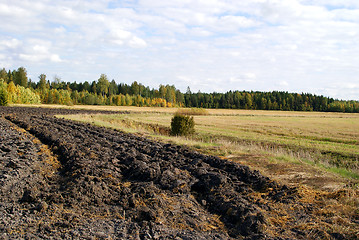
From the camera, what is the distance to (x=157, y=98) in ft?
431

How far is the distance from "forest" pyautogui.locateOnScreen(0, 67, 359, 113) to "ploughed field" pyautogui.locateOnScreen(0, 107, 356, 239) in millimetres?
105437

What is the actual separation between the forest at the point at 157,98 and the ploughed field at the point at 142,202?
4151 inches

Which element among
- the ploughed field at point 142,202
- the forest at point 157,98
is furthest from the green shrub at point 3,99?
the ploughed field at point 142,202

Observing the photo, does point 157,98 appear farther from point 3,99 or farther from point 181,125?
point 181,125

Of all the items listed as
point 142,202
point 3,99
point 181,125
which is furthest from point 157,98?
point 142,202

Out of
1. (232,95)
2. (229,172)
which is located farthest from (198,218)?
(232,95)

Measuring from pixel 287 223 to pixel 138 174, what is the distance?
420 cm

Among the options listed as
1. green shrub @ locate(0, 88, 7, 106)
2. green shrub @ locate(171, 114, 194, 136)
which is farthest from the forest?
green shrub @ locate(171, 114, 194, 136)

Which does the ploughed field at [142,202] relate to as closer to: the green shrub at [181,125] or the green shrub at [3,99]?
the green shrub at [181,125]

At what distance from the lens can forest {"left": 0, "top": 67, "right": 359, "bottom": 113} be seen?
11400 centimetres

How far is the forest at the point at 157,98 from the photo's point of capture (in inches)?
4488

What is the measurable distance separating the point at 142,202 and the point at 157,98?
126 meters

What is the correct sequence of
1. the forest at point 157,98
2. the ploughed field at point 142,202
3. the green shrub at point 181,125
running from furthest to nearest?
1. the forest at point 157,98
2. the green shrub at point 181,125
3. the ploughed field at point 142,202

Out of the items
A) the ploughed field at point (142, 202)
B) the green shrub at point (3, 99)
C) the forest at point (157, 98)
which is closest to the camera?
the ploughed field at point (142, 202)
